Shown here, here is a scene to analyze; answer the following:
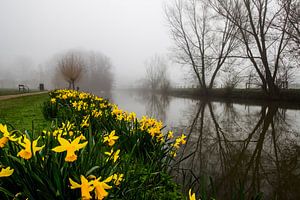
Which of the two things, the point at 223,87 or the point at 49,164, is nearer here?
the point at 49,164

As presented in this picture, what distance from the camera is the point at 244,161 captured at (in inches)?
153

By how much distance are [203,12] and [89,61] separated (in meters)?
46.1

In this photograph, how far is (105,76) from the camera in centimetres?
6334

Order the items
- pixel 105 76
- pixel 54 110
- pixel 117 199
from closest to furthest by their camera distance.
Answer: pixel 117 199, pixel 54 110, pixel 105 76

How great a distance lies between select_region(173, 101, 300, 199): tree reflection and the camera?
114 inches

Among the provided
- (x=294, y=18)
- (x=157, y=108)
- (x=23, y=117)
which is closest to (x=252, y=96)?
(x=294, y=18)

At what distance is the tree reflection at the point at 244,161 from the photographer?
9.48 ft

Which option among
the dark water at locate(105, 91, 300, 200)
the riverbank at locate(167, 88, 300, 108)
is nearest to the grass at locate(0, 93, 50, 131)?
the dark water at locate(105, 91, 300, 200)

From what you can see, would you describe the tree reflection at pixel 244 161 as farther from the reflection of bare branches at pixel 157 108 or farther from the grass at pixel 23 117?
the reflection of bare branches at pixel 157 108

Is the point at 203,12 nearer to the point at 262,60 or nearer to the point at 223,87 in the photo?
the point at 223,87

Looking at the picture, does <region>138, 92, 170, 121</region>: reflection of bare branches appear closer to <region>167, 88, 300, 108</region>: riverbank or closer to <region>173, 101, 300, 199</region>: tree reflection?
<region>173, 101, 300, 199</region>: tree reflection

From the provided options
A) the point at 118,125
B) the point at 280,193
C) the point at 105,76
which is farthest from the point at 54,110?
the point at 105,76

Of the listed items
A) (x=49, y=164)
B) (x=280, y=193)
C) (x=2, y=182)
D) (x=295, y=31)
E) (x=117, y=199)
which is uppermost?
(x=295, y=31)

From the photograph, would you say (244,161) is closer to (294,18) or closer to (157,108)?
(157,108)
